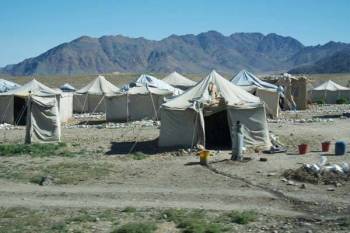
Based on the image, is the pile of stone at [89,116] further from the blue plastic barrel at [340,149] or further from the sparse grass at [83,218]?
the sparse grass at [83,218]

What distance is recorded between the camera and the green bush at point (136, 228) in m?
11.9

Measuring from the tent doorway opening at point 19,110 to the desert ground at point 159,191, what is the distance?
11.1 meters

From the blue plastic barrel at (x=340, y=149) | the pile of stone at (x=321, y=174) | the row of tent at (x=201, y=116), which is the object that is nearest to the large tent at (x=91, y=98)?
the row of tent at (x=201, y=116)

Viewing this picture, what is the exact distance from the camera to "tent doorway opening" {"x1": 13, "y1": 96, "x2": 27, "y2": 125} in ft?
120

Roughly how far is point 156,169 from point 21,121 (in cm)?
1927

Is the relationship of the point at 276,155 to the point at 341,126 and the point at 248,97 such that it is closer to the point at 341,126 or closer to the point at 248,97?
the point at 248,97

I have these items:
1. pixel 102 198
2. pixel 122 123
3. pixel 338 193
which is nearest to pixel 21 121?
pixel 122 123

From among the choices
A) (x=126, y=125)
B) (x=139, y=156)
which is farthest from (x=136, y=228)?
(x=126, y=125)

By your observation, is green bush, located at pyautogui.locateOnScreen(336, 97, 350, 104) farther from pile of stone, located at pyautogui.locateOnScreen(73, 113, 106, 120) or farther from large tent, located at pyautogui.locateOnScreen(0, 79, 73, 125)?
large tent, located at pyautogui.locateOnScreen(0, 79, 73, 125)

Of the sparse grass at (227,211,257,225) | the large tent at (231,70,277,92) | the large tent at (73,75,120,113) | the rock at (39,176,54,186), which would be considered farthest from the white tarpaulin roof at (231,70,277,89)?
the sparse grass at (227,211,257,225)

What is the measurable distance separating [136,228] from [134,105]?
2535 centimetres

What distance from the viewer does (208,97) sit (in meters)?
24.5

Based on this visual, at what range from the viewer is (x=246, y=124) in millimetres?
23688

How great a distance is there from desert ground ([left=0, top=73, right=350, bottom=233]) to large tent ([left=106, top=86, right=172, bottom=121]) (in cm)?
1079
